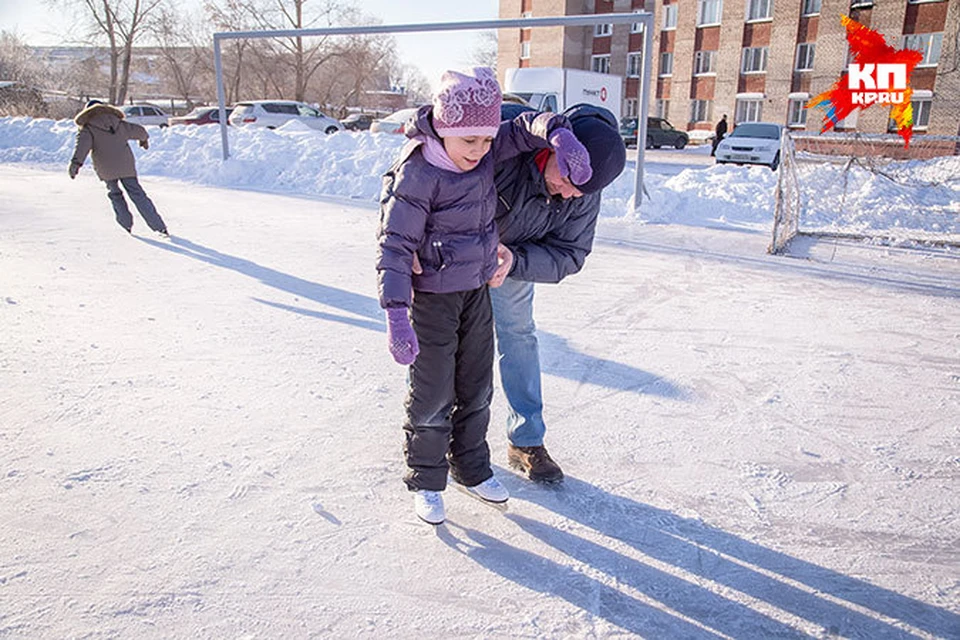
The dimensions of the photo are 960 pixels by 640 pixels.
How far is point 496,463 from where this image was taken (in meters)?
2.68

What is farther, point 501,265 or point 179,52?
point 179,52

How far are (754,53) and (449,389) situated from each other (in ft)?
114

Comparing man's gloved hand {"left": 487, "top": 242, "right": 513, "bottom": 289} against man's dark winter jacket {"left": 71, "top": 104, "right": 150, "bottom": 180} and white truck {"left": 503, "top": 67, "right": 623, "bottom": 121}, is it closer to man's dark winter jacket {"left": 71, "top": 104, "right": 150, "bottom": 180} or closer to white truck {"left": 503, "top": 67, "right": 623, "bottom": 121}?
man's dark winter jacket {"left": 71, "top": 104, "right": 150, "bottom": 180}

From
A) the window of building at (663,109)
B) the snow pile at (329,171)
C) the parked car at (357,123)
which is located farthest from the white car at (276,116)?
the window of building at (663,109)

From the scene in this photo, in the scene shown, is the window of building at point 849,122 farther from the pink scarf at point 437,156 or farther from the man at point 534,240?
the pink scarf at point 437,156

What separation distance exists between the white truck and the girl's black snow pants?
17282mm

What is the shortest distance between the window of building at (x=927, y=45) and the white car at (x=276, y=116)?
23.0m

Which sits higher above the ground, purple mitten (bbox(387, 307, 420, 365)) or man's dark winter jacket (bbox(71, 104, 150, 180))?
man's dark winter jacket (bbox(71, 104, 150, 180))

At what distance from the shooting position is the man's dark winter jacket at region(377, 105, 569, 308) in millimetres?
1928

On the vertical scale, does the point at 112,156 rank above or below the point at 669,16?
below

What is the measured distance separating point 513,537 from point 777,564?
83 cm

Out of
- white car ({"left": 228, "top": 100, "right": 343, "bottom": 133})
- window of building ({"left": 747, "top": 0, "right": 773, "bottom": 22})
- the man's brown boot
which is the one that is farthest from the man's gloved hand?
window of building ({"left": 747, "top": 0, "right": 773, "bottom": 22})

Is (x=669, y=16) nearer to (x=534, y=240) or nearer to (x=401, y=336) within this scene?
(x=534, y=240)

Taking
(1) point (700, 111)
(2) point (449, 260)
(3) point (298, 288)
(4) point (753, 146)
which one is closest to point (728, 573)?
(2) point (449, 260)
